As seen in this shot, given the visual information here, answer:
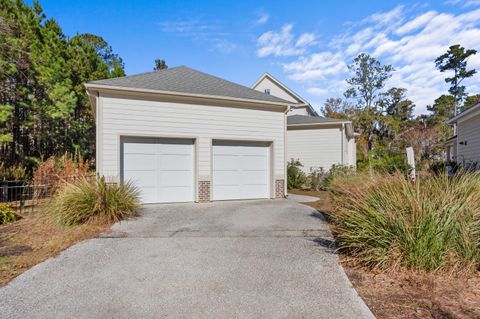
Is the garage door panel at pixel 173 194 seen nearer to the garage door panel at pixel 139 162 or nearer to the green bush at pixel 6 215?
the garage door panel at pixel 139 162

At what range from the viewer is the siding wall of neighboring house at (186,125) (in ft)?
29.0

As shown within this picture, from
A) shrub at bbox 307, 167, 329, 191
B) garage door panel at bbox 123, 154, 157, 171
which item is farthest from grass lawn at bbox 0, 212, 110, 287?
shrub at bbox 307, 167, 329, 191

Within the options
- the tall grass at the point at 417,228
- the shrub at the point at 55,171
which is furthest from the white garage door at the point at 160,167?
the tall grass at the point at 417,228

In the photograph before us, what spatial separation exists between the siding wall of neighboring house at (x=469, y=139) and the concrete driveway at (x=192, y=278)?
9472 millimetres

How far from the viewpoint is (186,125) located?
32.3 ft

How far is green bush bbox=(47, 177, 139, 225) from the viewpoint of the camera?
6377 mm

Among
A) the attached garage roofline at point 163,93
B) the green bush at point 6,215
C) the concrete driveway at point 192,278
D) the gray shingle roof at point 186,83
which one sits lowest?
the concrete driveway at point 192,278

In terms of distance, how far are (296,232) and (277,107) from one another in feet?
20.7

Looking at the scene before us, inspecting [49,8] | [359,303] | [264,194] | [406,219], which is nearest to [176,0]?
[264,194]

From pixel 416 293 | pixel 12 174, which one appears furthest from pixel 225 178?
pixel 12 174

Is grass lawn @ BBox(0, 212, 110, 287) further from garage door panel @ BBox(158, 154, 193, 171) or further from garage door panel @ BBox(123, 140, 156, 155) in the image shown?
garage door panel @ BBox(158, 154, 193, 171)

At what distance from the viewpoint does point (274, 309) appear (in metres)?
2.93

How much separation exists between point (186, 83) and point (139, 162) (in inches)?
141

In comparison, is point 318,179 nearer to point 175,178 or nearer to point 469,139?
point 469,139
